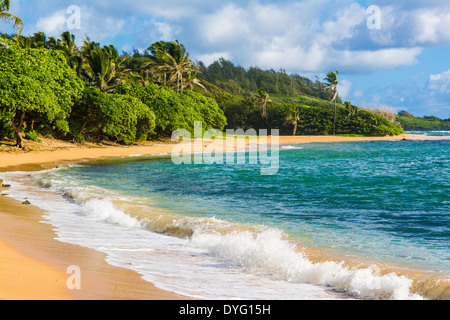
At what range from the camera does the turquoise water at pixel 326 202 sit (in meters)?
8.73

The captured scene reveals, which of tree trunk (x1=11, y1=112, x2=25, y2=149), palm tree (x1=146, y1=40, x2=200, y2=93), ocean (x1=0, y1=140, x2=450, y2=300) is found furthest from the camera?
palm tree (x1=146, y1=40, x2=200, y2=93)

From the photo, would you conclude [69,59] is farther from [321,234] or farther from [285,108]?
[285,108]

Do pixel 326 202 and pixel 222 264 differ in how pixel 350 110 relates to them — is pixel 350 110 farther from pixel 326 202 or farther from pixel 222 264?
pixel 222 264

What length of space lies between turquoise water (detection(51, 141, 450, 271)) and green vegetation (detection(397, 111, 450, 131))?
15575 centimetres

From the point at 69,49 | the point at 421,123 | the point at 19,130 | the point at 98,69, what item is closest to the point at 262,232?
the point at 19,130

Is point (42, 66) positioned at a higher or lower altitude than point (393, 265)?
higher

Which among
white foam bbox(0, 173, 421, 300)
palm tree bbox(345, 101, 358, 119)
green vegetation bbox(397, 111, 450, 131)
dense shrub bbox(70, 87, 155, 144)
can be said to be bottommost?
white foam bbox(0, 173, 421, 300)

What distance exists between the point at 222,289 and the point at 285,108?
266 feet

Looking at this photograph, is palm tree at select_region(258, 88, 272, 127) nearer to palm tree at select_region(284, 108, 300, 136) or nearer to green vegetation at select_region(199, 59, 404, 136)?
green vegetation at select_region(199, 59, 404, 136)

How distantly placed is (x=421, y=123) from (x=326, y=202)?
177 metres

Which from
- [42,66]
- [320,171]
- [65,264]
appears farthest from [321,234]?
[42,66]

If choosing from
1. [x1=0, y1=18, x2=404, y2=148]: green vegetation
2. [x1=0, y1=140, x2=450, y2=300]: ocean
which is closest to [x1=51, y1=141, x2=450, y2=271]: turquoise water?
[x1=0, y1=140, x2=450, y2=300]: ocean

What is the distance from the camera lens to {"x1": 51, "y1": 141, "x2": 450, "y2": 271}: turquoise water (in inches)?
A: 344

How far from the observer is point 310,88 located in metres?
166
